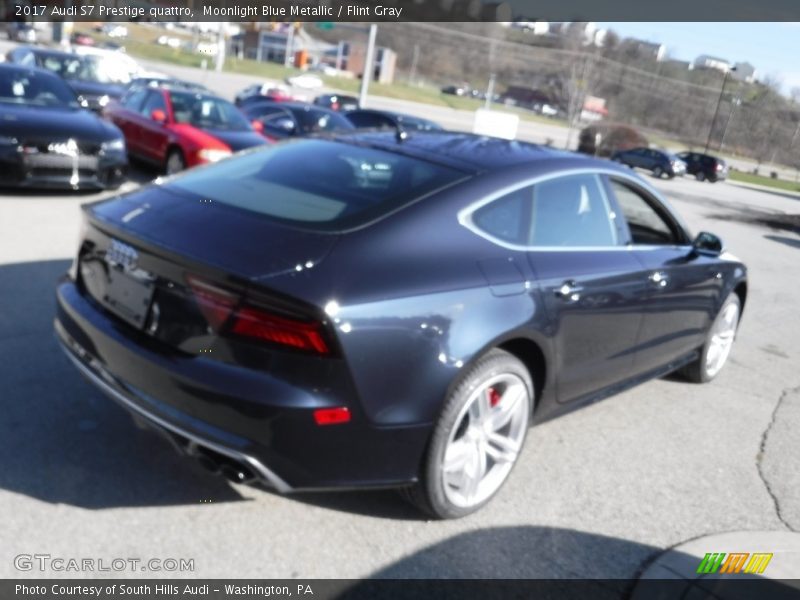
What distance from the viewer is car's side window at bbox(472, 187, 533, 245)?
340 cm

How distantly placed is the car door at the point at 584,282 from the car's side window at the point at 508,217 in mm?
54

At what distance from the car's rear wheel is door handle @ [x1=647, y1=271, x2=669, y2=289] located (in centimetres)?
739

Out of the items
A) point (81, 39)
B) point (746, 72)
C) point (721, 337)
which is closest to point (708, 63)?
point (746, 72)

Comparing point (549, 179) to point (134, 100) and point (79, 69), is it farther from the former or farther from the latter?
point (79, 69)

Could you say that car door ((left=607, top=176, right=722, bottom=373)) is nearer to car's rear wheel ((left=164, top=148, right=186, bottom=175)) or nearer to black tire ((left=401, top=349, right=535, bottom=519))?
black tire ((left=401, top=349, right=535, bottom=519))

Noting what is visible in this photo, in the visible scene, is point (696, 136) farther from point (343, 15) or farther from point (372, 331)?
point (372, 331)

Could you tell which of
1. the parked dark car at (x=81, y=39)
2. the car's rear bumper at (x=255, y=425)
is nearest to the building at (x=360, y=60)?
the parked dark car at (x=81, y=39)

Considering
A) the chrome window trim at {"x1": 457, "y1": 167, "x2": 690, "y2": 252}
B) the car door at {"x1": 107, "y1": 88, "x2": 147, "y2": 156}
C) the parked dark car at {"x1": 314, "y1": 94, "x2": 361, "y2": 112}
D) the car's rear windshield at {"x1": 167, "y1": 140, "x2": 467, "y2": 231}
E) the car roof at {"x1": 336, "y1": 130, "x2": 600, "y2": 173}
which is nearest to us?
the car's rear windshield at {"x1": 167, "y1": 140, "x2": 467, "y2": 231}

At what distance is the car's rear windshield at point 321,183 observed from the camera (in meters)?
3.24

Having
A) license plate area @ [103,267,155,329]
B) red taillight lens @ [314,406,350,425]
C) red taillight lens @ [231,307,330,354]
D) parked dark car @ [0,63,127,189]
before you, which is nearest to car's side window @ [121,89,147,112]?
parked dark car @ [0,63,127,189]

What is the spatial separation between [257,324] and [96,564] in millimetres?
1028

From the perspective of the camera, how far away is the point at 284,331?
2.71 m

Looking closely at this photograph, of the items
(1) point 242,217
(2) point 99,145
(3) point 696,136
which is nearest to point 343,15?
(3) point 696,136

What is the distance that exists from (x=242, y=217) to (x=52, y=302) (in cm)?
267
